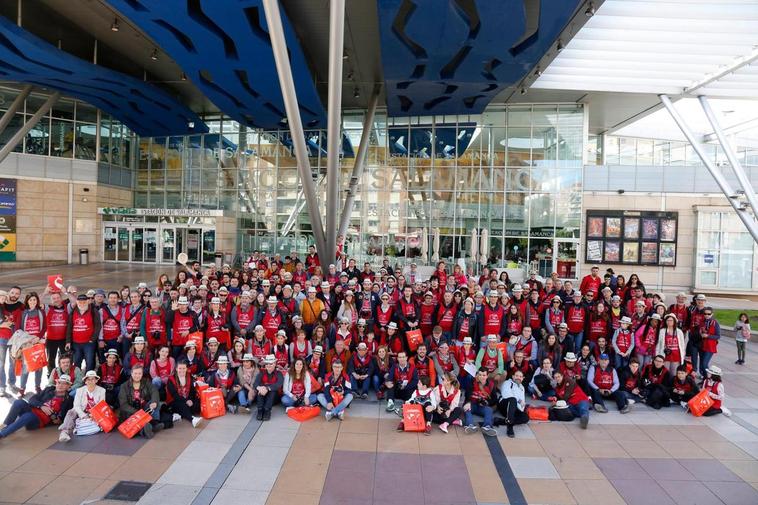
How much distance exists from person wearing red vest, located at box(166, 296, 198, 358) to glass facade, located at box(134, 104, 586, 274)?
50.9 feet

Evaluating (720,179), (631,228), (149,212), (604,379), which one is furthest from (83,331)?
(631,228)

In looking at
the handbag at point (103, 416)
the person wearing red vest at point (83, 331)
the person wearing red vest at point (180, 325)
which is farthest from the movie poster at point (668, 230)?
the handbag at point (103, 416)

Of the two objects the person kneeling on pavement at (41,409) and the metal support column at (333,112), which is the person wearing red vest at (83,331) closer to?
the person kneeling on pavement at (41,409)

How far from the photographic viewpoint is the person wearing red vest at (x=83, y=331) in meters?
8.46

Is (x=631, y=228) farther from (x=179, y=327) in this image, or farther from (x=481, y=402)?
(x=179, y=327)

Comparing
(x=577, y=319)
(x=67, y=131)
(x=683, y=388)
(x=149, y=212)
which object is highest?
(x=67, y=131)

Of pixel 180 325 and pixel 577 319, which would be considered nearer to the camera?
pixel 180 325

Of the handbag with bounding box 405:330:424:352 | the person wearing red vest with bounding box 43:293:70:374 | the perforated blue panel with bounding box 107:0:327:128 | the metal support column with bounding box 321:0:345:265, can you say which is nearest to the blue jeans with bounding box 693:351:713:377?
the handbag with bounding box 405:330:424:352

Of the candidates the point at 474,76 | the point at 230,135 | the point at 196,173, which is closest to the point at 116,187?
the point at 196,173

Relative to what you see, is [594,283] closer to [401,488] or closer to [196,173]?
[401,488]

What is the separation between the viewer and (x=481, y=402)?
25.9 feet

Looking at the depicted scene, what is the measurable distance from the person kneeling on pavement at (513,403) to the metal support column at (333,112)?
25.3 feet

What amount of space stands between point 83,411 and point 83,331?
2.09 meters

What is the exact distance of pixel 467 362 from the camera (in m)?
8.74
